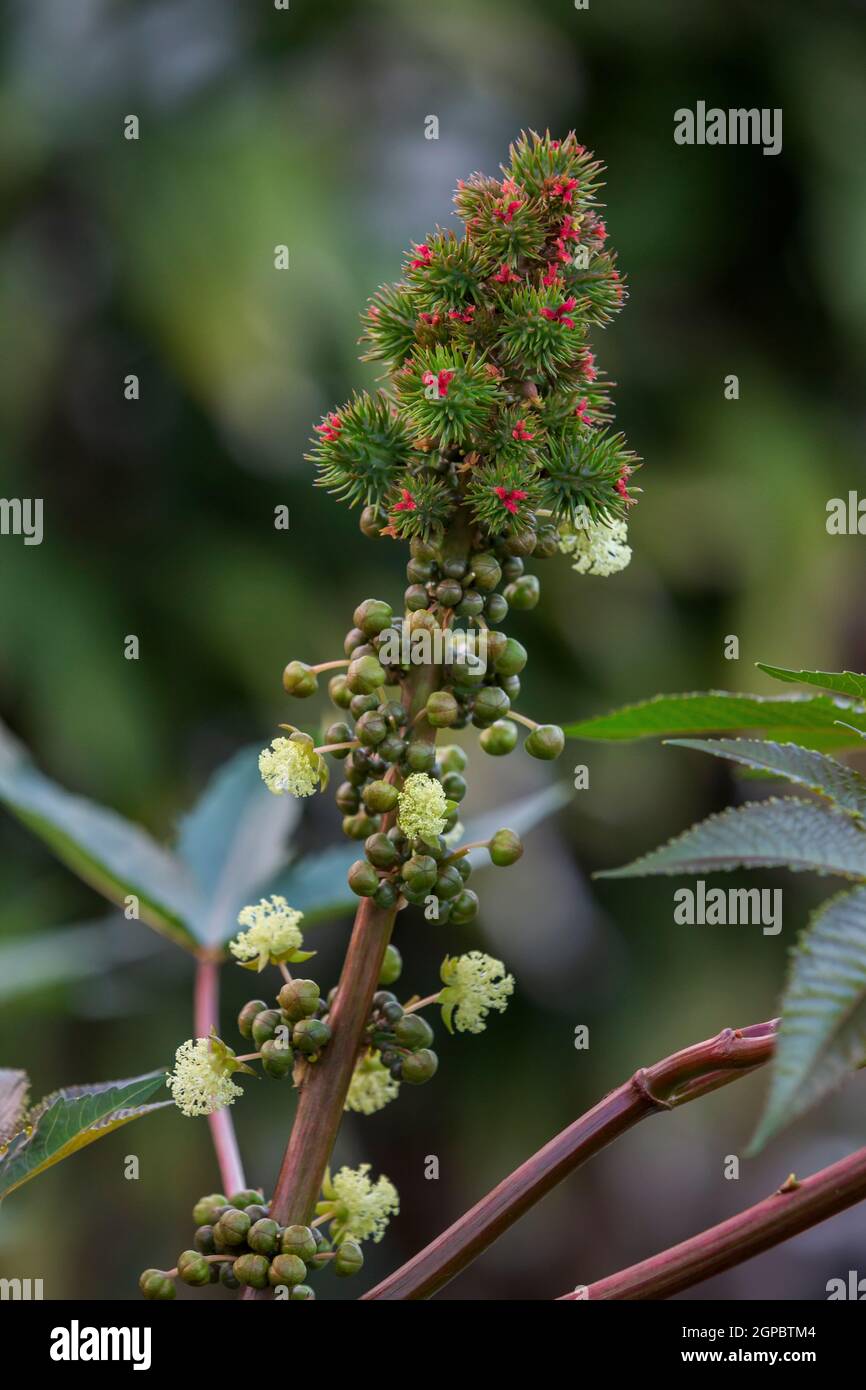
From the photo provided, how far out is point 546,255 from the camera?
0.34 m

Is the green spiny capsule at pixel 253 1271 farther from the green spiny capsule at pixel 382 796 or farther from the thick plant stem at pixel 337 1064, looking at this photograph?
the green spiny capsule at pixel 382 796

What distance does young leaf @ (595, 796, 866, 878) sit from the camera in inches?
10.7

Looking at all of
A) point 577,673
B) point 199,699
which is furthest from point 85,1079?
point 577,673

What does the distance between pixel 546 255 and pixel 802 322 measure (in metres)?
2.89

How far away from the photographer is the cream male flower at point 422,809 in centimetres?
32

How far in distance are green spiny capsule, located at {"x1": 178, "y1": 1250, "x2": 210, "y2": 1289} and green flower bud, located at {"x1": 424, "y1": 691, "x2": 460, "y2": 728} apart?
0.14m

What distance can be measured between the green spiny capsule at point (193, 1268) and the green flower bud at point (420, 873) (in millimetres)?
100

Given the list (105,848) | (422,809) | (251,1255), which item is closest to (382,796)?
(422,809)

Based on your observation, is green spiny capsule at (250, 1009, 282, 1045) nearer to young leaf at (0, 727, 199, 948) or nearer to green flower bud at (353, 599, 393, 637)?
green flower bud at (353, 599, 393, 637)

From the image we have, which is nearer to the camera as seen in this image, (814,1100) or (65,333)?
(814,1100)

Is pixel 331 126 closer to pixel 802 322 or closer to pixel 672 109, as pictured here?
pixel 672 109

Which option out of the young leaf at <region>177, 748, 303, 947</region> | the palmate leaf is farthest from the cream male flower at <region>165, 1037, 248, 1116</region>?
the young leaf at <region>177, 748, 303, 947</region>

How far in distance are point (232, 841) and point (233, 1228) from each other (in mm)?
307

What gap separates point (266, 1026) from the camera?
0.33m
